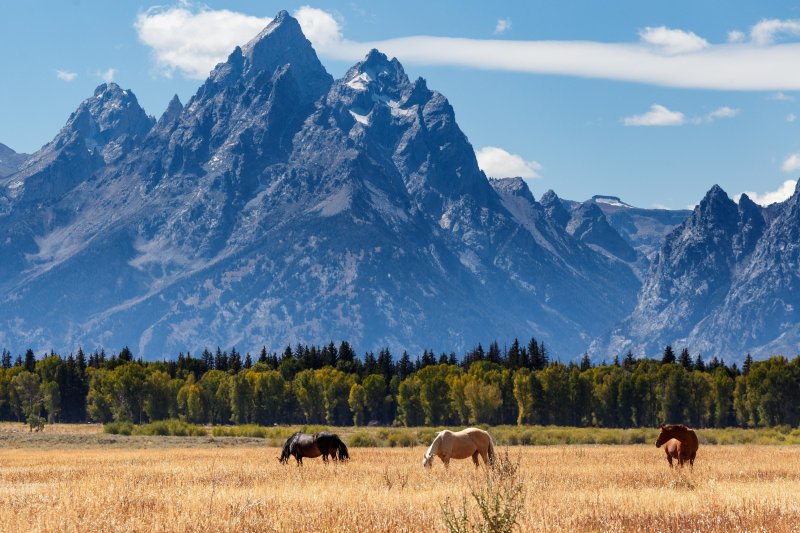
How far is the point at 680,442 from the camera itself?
4638 centimetres

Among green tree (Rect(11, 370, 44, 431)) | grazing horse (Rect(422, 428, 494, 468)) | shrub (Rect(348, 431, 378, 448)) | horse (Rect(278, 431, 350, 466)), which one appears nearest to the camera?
grazing horse (Rect(422, 428, 494, 468))

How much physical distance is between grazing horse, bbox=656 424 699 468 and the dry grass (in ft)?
4.06

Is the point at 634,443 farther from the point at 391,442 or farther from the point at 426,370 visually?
the point at 426,370

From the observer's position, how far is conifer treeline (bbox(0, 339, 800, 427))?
17075 centimetres

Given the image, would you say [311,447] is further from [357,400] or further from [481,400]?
[357,400]

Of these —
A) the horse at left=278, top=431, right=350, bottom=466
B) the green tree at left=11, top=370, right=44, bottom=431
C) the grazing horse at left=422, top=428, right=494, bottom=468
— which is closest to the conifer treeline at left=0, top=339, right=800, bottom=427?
the green tree at left=11, top=370, right=44, bottom=431

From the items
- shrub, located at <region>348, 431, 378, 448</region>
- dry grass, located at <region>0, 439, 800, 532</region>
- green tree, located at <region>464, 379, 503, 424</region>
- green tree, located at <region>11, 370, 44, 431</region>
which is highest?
green tree, located at <region>11, 370, 44, 431</region>

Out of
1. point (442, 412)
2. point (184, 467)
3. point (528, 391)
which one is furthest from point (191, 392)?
point (184, 467)

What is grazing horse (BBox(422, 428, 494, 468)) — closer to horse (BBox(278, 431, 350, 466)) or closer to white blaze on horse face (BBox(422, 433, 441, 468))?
white blaze on horse face (BBox(422, 433, 441, 468))

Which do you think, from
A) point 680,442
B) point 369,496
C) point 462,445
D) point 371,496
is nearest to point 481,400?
point 680,442

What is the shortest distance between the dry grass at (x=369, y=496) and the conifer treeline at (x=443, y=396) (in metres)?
119

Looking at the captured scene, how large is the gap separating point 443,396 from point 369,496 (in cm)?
14632

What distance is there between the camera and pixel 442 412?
589 feet

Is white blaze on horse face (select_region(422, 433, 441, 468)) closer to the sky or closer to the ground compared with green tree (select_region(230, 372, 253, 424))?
closer to the ground
